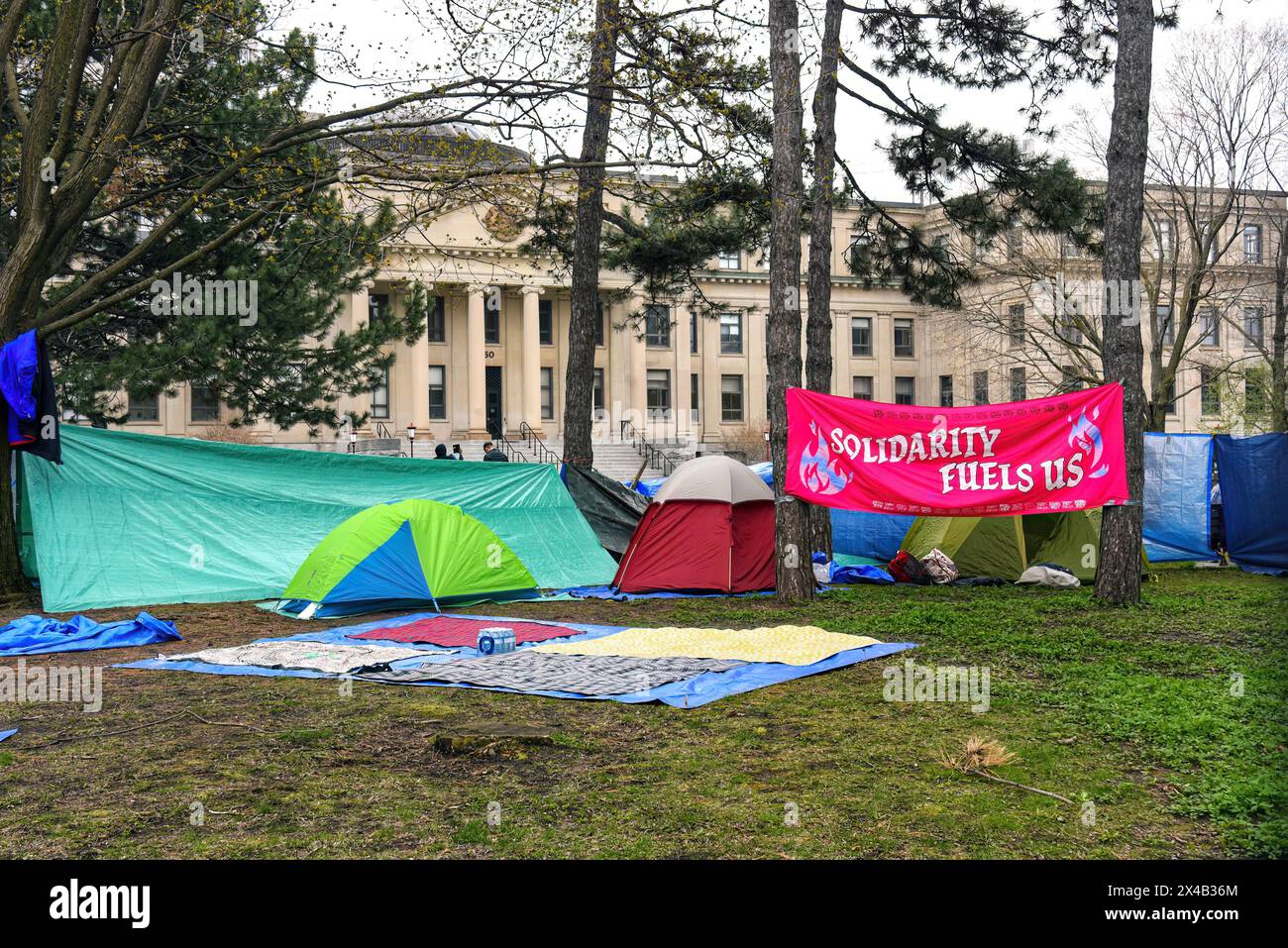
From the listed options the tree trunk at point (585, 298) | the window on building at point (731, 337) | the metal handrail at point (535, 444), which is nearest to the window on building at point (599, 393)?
the metal handrail at point (535, 444)

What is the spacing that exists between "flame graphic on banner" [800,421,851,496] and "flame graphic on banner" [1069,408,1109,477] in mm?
2453

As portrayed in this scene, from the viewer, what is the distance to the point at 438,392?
5609cm

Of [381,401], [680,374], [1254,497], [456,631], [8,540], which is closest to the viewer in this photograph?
[456,631]

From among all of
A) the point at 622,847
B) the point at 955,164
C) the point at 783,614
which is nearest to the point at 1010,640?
the point at 783,614

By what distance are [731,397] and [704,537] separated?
161 feet

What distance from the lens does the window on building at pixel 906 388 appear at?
218 feet

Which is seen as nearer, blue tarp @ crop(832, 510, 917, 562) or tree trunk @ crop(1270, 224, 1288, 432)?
blue tarp @ crop(832, 510, 917, 562)

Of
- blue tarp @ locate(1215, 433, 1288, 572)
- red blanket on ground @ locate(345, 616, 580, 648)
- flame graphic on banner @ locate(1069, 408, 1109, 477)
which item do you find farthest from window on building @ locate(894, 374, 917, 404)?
red blanket on ground @ locate(345, 616, 580, 648)

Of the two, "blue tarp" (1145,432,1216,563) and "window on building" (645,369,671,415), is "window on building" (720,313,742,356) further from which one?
"blue tarp" (1145,432,1216,563)

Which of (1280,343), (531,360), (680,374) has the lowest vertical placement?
(1280,343)

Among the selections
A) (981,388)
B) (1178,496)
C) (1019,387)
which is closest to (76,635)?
(1178,496)

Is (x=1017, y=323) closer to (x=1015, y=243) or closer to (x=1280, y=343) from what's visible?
(x=1015, y=243)

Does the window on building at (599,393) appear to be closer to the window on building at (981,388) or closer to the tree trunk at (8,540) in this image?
the window on building at (981,388)

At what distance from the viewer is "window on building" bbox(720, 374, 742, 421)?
6303 cm
